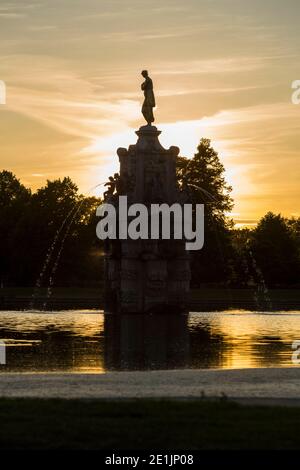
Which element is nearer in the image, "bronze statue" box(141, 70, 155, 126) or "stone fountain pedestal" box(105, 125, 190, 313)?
"stone fountain pedestal" box(105, 125, 190, 313)

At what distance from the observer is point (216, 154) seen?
111m

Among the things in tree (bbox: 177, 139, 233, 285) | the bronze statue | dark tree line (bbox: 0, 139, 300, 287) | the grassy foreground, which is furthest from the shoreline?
dark tree line (bbox: 0, 139, 300, 287)

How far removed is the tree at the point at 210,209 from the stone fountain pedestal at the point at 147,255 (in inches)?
1556

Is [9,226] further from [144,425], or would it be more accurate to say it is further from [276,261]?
[144,425]

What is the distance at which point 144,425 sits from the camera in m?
13.8

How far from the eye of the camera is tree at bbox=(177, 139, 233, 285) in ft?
318

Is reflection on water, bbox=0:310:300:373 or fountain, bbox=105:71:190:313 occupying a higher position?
fountain, bbox=105:71:190:313

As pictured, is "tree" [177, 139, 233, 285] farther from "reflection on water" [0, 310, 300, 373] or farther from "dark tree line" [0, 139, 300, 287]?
"reflection on water" [0, 310, 300, 373]

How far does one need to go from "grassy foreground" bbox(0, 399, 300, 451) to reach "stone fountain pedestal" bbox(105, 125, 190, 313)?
30.7 metres

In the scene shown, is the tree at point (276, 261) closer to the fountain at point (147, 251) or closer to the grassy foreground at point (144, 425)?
the fountain at point (147, 251)

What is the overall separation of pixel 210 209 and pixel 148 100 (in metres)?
51.8

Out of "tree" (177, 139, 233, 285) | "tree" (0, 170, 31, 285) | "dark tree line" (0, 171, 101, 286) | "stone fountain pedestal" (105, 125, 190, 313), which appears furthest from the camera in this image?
"tree" (0, 170, 31, 285)

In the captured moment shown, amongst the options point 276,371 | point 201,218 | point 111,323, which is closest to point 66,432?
point 276,371

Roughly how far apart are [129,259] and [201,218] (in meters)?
44.4
